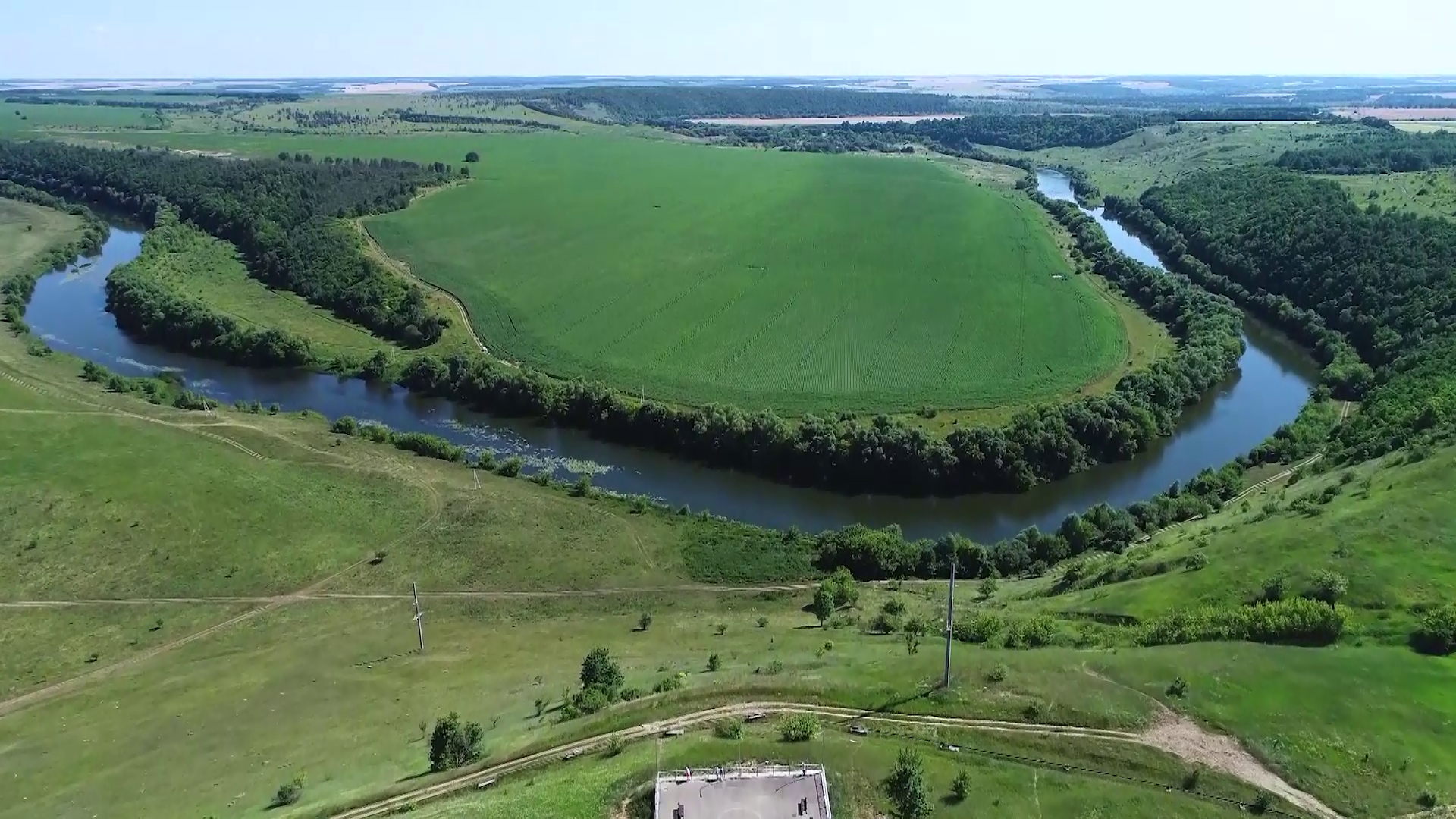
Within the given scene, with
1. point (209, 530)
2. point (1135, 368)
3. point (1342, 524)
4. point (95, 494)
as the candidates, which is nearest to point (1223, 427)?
point (1135, 368)

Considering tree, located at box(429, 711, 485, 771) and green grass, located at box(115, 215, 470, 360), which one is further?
green grass, located at box(115, 215, 470, 360)

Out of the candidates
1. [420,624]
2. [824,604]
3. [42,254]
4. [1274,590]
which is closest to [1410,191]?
[1274,590]

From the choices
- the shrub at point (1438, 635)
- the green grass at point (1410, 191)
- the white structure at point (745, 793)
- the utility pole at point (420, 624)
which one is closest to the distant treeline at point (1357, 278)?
the green grass at point (1410, 191)

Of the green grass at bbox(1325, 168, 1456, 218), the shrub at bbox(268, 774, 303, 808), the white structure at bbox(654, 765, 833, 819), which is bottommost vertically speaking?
the shrub at bbox(268, 774, 303, 808)

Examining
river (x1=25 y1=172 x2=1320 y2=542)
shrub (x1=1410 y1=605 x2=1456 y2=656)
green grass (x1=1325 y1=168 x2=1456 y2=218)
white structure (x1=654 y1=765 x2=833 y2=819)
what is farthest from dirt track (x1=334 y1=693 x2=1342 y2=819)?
green grass (x1=1325 y1=168 x2=1456 y2=218)

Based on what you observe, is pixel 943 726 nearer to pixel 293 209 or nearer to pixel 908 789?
pixel 908 789

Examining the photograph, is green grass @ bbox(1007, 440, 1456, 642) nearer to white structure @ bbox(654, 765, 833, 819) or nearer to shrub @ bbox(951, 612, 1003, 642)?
shrub @ bbox(951, 612, 1003, 642)
